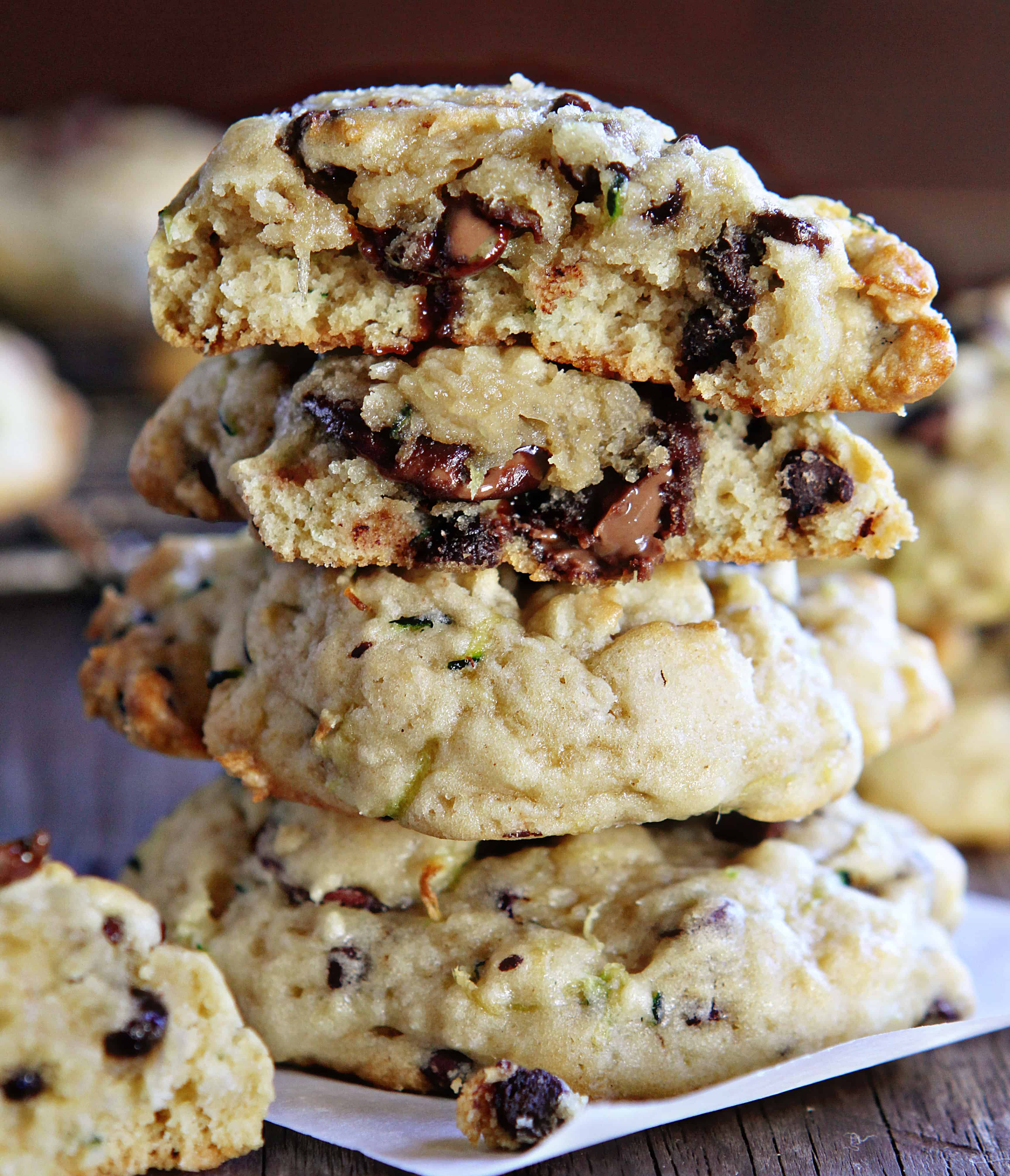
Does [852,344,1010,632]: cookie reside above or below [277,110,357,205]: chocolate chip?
below

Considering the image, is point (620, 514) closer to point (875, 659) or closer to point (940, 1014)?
point (875, 659)

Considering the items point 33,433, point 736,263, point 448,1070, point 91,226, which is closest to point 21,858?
point 448,1070

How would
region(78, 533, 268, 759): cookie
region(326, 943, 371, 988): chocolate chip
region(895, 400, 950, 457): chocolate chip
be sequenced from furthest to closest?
1. region(895, 400, 950, 457): chocolate chip
2. region(78, 533, 268, 759): cookie
3. region(326, 943, 371, 988): chocolate chip

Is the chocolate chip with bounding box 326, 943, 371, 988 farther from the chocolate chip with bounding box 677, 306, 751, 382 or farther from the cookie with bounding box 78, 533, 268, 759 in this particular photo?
the chocolate chip with bounding box 677, 306, 751, 382

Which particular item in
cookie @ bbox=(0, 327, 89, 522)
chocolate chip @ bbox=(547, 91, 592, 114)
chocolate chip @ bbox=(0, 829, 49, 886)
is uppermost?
chocolate chip @ bbox=(547, 91, 592, 114)

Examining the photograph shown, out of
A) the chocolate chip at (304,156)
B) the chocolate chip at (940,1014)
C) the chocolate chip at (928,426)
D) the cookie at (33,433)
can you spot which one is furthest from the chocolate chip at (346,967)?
the cookie at (33,433)

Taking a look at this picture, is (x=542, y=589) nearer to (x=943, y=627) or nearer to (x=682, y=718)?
(x=682, y=718)

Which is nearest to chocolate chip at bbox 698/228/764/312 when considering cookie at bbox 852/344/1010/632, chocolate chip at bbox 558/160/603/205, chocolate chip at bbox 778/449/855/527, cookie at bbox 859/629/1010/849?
chocolate chip at bbox 558/160/603/205
